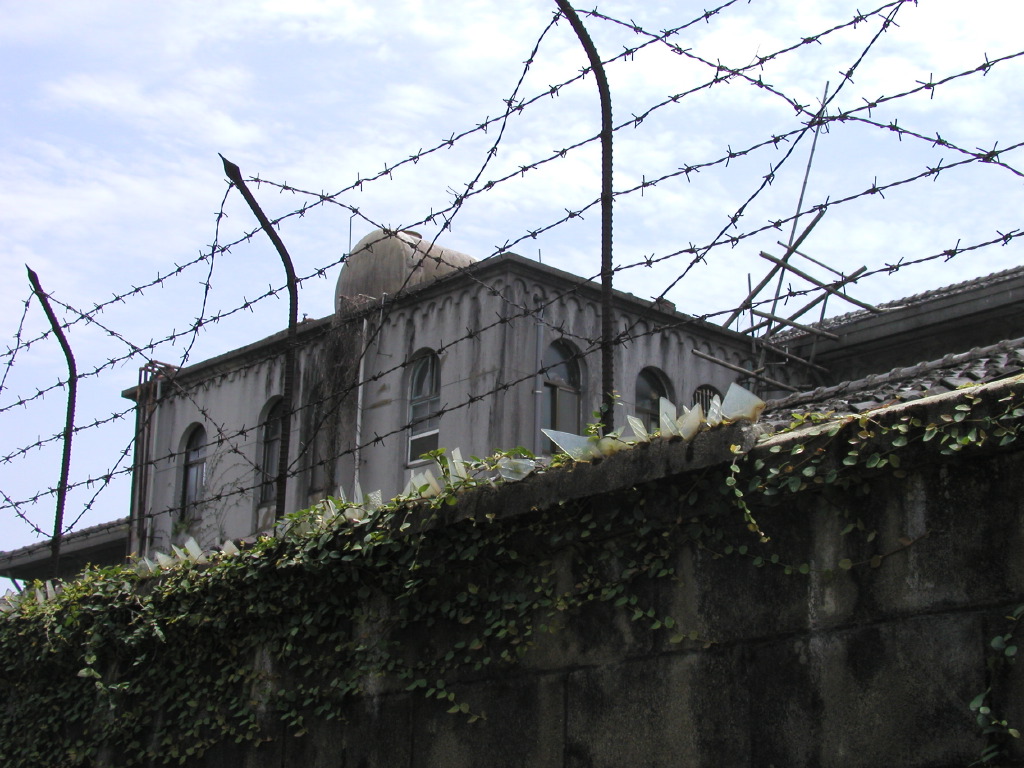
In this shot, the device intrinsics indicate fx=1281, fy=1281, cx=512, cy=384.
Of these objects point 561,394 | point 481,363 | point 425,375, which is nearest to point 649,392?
point 561,394

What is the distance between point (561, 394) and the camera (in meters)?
17.1

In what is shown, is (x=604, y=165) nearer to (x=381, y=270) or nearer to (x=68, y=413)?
(x=68, y=413)

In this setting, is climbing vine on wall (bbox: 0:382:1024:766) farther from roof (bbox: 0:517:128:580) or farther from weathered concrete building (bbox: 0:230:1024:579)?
roof (bbox: 0:517:128:580)

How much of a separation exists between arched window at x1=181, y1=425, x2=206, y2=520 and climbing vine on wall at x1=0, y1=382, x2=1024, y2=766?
1288cm

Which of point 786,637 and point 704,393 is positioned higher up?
point 704,393

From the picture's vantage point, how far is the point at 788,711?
13.6ft

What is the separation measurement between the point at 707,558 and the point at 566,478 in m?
0.74

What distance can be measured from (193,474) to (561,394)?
24.8ft

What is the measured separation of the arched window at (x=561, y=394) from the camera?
16953 millimetres

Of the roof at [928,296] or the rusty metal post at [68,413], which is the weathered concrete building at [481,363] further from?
the rusty metal post at [68,413]

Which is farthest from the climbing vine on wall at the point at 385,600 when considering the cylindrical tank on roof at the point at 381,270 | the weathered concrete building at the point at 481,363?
the cylindrical tank on roof at the point at 381,270

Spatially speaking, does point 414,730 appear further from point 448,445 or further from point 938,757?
point 448,445

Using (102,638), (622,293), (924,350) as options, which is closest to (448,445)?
(622,293)

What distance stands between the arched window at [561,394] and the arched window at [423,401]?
1.54 metres
